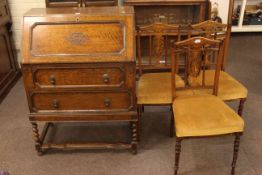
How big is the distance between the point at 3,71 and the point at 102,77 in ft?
5.70

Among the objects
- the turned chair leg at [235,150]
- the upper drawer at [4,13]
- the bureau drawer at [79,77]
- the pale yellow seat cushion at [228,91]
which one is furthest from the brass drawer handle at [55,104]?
the upper drawer at [4,13]

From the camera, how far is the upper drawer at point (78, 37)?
1890mm

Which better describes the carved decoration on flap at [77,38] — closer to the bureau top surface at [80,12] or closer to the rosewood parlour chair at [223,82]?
Result: the bureau top surface at [80,12]

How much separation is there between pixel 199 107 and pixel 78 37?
35.3 inches

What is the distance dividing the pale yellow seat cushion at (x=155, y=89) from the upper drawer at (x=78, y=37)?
39cm

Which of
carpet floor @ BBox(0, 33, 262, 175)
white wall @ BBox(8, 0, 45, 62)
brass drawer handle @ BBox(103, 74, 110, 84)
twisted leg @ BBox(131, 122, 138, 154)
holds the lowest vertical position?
carpet floor @ BBox(0, 33, 262, 175)

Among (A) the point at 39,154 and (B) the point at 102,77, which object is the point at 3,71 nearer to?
(A) the point at 39,154

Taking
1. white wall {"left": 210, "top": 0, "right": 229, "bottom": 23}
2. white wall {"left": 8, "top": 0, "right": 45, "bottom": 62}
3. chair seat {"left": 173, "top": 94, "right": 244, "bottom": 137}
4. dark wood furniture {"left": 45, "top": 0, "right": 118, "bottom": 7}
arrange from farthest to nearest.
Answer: white wall {"left": 210, "top": 0, "right": 229, "bottom": 23}
white wall {"left": 8, "top": 0, "right": 45, "bottom": 62}
dark wood furniture {"left": 45, "top": 0, "right": 118, "bottom": 7}
chair seat {"left": 173, "top": 94, "right": 244, "bottom": 137}

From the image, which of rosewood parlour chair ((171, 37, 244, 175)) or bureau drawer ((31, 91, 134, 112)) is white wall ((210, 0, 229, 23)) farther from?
bureau drawer ((31, 91, 134, 112))

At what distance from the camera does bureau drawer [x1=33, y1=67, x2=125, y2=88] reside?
1937mm

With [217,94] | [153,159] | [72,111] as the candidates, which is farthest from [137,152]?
[217,94]

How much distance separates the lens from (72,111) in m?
2.07

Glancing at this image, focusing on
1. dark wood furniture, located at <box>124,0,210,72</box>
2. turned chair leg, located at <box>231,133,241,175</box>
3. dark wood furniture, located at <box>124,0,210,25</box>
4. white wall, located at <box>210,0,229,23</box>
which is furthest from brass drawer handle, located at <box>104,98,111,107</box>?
white wall, located at <box>210,0,229,23</box>

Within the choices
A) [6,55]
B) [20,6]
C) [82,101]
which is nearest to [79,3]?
[20,6]
